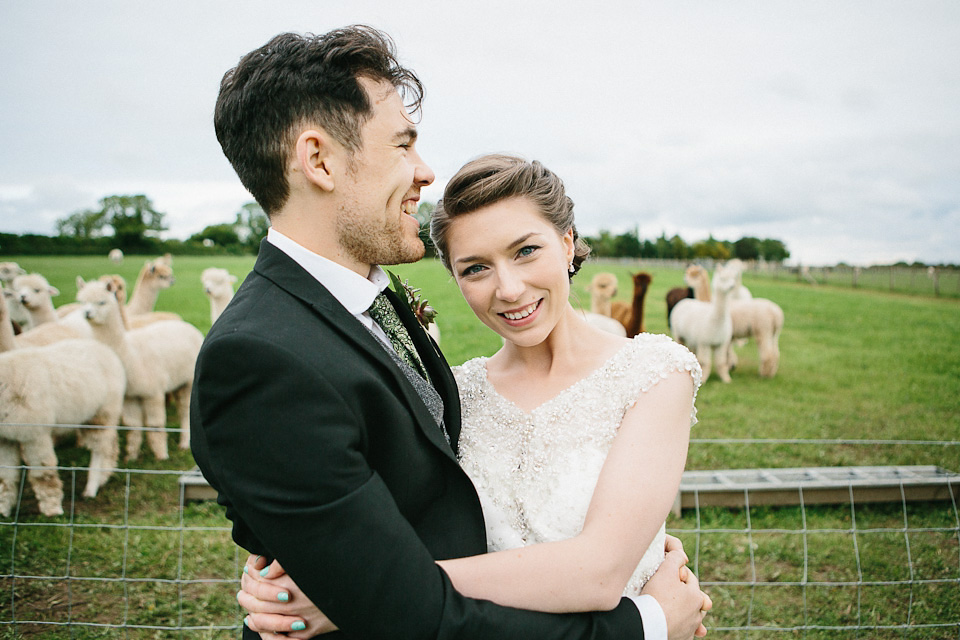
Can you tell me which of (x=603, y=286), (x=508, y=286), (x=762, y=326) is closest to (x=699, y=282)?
(x=762, y=326)

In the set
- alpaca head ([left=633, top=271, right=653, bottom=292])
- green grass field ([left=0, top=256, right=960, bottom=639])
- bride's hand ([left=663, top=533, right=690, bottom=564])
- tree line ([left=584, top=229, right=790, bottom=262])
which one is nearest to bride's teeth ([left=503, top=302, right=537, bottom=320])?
green grass field ([left=0, top=256, right=960, bottom=639])

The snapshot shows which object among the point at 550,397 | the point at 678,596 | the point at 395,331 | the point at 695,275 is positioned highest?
the point at 695,275

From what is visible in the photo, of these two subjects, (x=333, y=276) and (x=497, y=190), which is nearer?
(x=333, y=276)

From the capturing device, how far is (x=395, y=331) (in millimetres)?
1898

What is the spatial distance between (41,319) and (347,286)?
9309mm

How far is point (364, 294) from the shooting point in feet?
5.62

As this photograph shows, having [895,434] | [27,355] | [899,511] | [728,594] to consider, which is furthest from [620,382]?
[895,434]

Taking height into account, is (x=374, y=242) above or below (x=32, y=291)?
below

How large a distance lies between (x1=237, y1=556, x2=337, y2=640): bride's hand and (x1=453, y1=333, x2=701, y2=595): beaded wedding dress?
2.47 feet

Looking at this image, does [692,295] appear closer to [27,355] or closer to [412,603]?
[27,355]

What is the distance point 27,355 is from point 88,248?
158 feet

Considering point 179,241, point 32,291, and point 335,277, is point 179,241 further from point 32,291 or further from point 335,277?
point 335,277

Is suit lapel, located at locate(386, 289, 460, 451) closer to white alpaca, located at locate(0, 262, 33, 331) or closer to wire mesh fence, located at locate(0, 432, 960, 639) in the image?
wire mesh fence, located at locate(0, 432, 960, 639)

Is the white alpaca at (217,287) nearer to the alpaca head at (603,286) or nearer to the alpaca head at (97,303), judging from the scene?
the alpaca head at (97,303)
